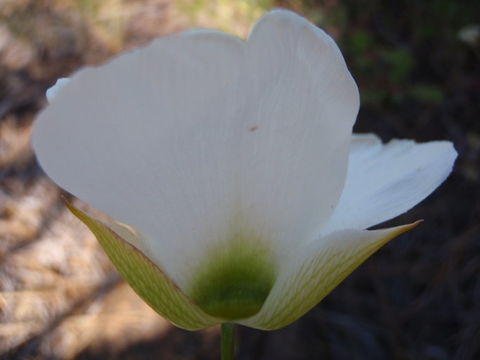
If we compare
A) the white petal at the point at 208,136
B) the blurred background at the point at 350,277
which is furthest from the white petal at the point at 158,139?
the blurred background at the point at 350,277

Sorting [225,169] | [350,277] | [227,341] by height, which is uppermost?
[225,169]

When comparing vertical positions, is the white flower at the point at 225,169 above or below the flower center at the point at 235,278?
above

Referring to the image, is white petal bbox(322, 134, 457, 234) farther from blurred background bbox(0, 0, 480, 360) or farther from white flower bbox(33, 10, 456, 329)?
blurred background bbox(0, 0, 480, 360)

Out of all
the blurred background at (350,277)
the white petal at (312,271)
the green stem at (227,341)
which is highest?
the white petal at (312,271)

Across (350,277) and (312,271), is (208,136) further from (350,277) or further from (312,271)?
(350,277)

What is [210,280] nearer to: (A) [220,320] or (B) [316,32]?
(A) [220,320]

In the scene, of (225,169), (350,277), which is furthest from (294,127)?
(350,277)

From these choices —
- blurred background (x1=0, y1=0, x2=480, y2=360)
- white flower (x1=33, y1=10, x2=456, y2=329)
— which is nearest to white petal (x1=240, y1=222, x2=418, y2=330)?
white flower (x1=33, y1=10, x2=456, y2=329)

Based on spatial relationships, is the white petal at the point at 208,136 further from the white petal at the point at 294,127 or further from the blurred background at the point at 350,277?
the blurred background at the point at 350,277

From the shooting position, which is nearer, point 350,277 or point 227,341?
point 227,341
